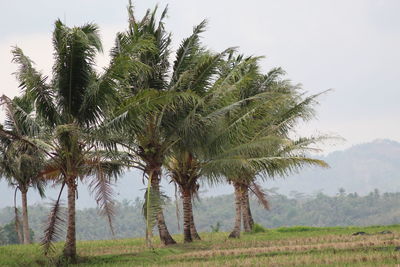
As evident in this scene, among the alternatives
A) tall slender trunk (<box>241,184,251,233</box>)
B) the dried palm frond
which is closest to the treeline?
tall slender trunk (<box>241,184,251,233</box>)

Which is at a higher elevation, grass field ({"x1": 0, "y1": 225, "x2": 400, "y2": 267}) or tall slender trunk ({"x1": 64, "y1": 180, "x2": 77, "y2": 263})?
tall slender trunk ({"x1": 64, "y1": 180, "x2": 77, "y2": 263})

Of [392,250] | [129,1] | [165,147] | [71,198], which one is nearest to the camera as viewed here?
[392,250]

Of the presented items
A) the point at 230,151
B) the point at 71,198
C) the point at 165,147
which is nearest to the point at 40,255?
the point at 71,198

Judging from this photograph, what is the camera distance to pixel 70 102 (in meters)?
18.1

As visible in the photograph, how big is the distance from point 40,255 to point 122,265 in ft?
11.1

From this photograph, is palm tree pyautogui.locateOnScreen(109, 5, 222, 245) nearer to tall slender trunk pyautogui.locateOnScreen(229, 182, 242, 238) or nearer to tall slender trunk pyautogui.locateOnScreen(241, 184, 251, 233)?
tall slender trunk pyautogui.locateOnScreen(229, 182, 242, 238)

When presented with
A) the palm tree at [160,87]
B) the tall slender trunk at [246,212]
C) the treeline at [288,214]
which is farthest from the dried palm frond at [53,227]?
the treeline at [288,214]

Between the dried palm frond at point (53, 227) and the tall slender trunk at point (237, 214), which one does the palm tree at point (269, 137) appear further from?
the dried palm frond at point (53, 227)

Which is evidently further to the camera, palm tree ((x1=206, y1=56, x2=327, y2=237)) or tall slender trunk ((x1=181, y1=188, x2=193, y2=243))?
tall slender trunk ((x1=181, y1=188, x2=193, y2=243))

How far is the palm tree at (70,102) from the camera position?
17562mm

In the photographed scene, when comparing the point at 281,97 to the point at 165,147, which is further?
the point at 281,97

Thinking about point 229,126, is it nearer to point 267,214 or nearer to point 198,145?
point 198,145

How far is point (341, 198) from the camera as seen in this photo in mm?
106188

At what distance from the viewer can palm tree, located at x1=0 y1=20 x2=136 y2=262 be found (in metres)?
17.6
